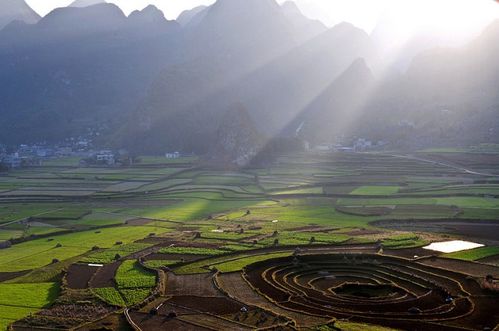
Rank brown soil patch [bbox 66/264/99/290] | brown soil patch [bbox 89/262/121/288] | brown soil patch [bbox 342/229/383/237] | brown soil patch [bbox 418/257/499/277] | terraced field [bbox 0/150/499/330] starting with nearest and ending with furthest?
terraced field [bbox 0/150/499/330] → brown soil patch [bbox 418/257/499/277] → brown soil patch [bbox 89/262/121/288] → brown soil patch [bbox 66/264/99/290] → brown soil patch [bbox 342/229/383/237]

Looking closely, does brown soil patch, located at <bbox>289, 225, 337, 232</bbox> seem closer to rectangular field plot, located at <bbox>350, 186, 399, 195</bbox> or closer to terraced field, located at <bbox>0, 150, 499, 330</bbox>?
terraced field, located at <bbox>0, 150, 499, 330</bbox>

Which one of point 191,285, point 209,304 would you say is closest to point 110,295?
point 191,285

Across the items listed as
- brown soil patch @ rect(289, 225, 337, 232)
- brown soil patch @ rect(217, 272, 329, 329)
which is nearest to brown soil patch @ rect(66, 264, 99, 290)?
brown soil patch @ rect(217, 272, 329, 329)

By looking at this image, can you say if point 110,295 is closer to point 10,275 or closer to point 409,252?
point 10,275

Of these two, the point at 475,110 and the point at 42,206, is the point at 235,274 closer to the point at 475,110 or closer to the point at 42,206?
the point at 42,206

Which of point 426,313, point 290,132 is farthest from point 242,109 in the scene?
point 426,313
